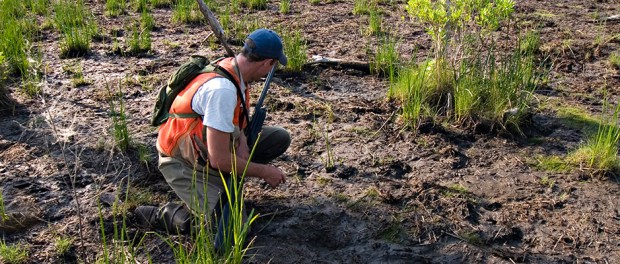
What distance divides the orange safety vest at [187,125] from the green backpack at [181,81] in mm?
28

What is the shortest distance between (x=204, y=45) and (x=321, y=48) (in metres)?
1.20

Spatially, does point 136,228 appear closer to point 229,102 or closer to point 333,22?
point 229,102

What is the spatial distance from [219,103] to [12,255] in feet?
4.43

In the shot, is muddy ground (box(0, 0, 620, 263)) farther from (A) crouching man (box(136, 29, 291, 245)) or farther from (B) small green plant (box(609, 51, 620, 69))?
(A) crouching man (box(136, 29, 291, 245))

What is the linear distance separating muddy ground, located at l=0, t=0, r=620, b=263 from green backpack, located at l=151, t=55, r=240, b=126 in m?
0.44

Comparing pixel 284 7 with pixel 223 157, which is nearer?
pixel 223 157

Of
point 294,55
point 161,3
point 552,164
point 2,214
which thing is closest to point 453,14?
point 552,164

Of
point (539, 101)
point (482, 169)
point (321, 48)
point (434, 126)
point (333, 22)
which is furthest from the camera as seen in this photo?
point (333, 22)

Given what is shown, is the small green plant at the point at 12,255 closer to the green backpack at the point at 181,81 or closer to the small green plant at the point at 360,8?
the green backpack at the point at 181,81

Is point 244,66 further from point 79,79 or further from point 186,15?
point 186,15

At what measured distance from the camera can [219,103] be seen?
328 centimetres

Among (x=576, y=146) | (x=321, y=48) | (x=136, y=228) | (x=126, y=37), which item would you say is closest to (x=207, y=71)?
(x=136, y=228)

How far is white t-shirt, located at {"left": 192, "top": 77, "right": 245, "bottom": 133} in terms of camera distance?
328 centimetres

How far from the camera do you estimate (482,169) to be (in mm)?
4387
